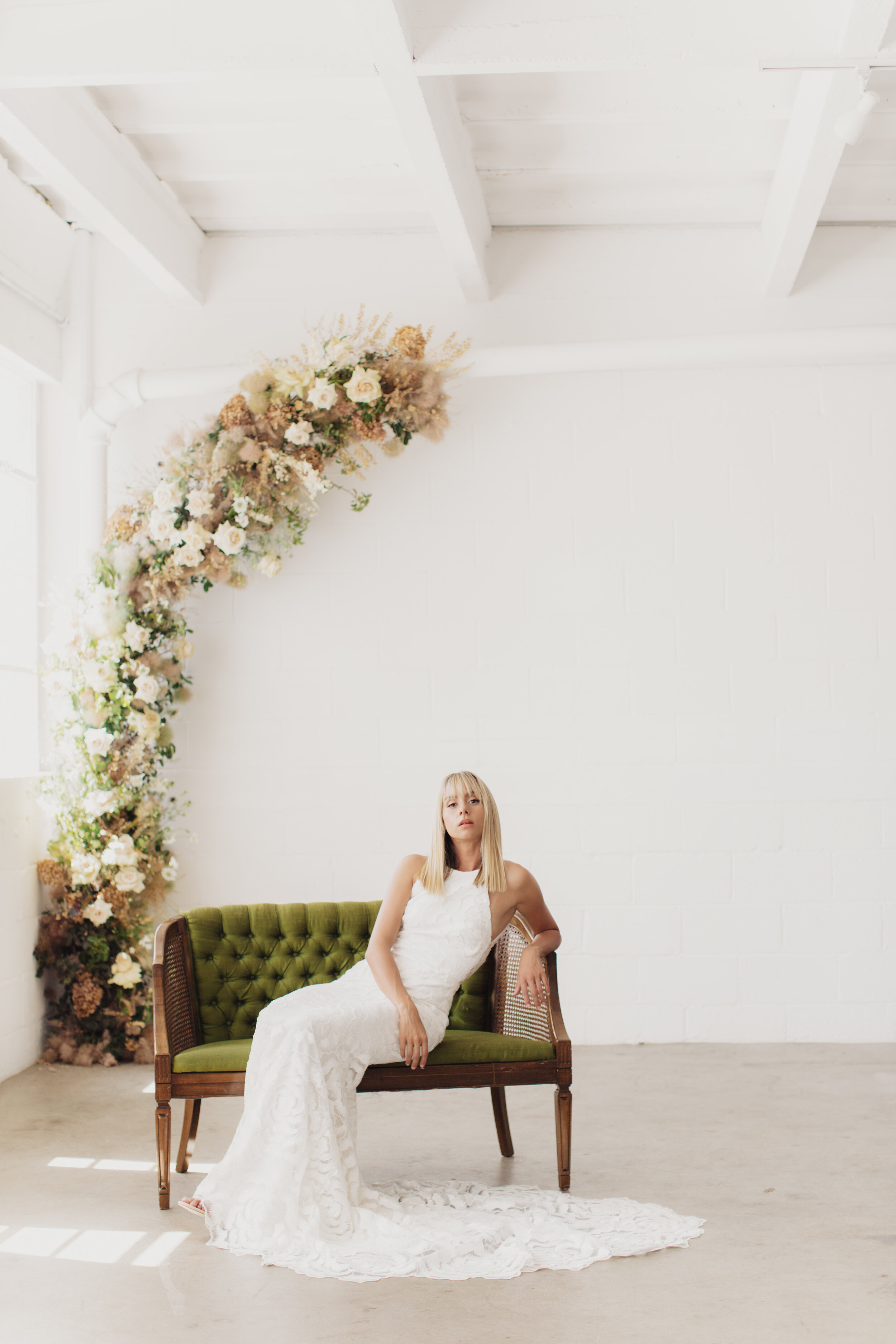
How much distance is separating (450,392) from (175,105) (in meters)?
1.69

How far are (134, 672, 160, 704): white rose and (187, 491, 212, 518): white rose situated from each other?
0.74 meters

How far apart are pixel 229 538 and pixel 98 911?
1.69m

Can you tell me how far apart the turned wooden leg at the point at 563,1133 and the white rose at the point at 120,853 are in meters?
2.34

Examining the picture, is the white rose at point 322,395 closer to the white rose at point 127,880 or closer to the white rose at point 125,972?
the white rose at point 127,880

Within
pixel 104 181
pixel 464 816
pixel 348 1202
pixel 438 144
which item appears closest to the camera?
pixel 348 1202

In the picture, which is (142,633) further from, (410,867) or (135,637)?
(410,867)

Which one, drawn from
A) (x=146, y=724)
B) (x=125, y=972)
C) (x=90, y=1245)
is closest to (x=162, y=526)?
(x=146, y=724)

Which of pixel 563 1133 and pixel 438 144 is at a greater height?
pixel 438 144

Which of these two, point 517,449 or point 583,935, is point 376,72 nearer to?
point 517,449

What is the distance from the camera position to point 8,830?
492 cm

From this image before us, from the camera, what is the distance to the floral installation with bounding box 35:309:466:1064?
198 inches

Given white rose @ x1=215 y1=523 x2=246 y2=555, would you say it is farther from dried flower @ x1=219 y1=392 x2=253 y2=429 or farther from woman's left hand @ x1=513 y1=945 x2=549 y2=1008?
woman's left hand @ x1=513 y1=945 x2=549 y2=1008

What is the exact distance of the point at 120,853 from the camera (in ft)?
16.3

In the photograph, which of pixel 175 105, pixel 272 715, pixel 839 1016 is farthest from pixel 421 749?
pixel 175 105
